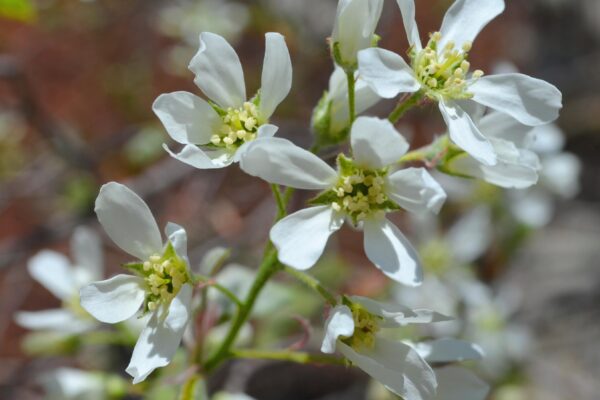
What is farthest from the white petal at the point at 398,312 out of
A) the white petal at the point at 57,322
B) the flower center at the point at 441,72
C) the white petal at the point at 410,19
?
the white petal at the point at 57,322

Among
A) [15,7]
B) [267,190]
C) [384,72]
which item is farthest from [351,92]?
[267,190]

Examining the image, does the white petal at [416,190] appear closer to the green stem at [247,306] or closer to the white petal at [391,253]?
the white petal at [391,253]

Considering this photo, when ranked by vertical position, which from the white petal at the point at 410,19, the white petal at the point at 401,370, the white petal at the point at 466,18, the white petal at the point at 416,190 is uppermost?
the white petal at the point at 410,19

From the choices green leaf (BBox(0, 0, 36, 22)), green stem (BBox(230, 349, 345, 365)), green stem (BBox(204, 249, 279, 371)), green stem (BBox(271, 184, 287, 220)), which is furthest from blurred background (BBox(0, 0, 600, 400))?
green stem (BBox(271, 184, 287, 220))

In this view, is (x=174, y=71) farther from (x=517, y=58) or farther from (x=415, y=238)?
(x=517, y=58)

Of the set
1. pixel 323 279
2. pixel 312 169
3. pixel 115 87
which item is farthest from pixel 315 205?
pixel 115 87
